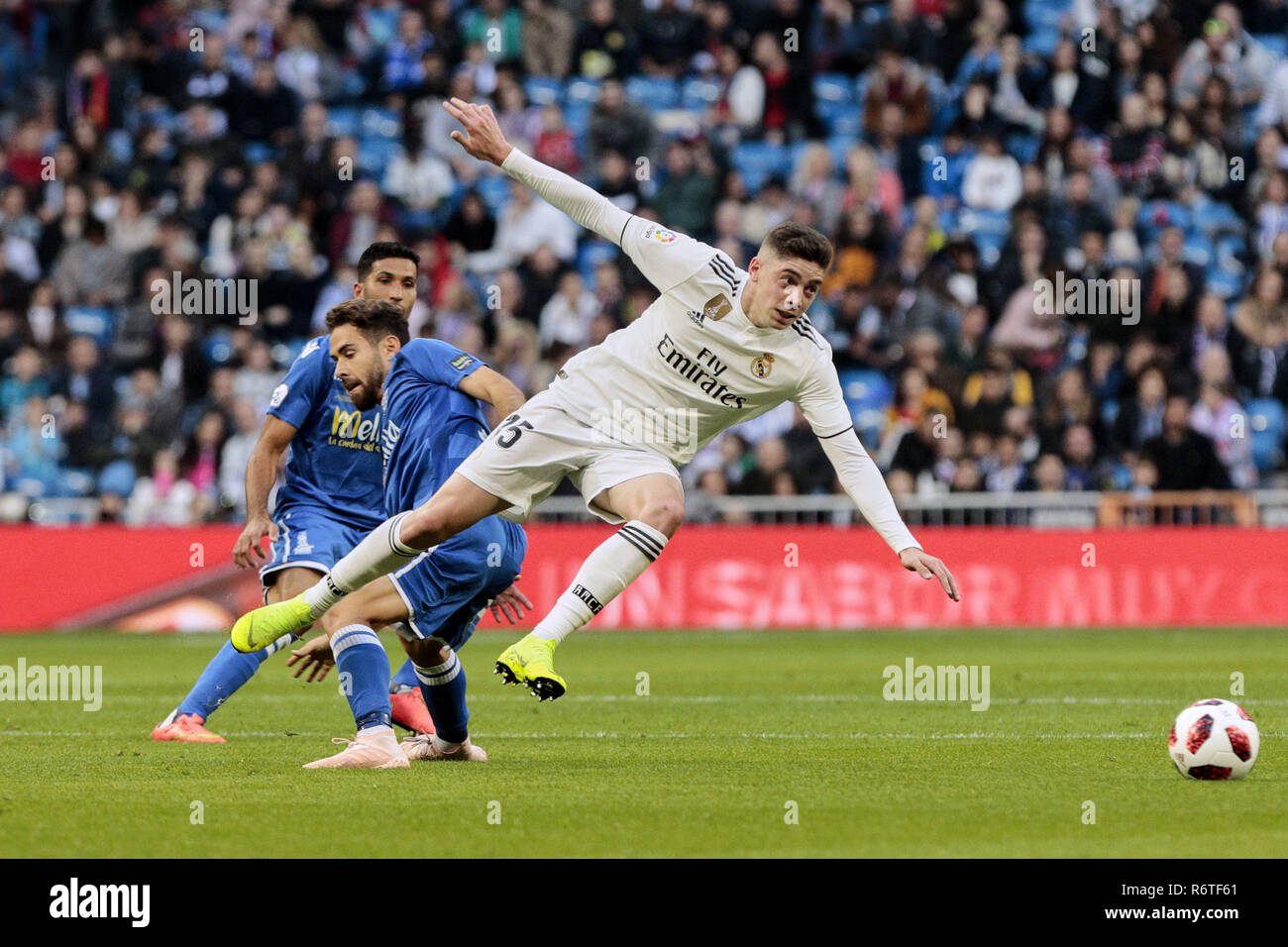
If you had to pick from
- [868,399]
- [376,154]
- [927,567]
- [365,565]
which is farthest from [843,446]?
[376,154]

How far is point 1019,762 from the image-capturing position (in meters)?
8.15

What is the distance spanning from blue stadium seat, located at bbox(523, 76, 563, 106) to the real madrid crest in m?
16.3

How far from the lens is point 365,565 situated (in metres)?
7.73

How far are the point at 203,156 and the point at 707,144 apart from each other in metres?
5.80

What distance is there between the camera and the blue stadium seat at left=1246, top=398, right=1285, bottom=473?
19.8 m

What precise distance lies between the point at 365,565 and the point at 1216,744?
3.32 meters

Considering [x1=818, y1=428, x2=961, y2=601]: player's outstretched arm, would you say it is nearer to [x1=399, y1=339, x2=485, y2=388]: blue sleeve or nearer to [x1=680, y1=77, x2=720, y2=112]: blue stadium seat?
[x1=399, y1=339, x2=485, y2=388]: blue sleeve

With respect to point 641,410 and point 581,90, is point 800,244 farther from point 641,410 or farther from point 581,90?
point 581,90

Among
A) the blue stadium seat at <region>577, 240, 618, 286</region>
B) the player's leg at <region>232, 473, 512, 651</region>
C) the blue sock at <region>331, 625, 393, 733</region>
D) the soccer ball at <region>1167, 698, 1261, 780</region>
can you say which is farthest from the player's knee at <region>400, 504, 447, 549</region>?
the blue stadium seat at <region>577, 240, 618, 286</region>

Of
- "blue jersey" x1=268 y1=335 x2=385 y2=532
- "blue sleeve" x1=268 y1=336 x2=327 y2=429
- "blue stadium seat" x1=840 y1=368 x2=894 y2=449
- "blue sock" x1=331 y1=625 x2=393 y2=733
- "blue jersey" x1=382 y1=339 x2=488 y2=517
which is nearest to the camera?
"blue sock" x1=331 y1=625 x2=393 y2=733

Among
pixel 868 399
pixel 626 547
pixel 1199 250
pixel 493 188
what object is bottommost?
pixel 626 547

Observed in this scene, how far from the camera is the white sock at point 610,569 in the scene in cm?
777

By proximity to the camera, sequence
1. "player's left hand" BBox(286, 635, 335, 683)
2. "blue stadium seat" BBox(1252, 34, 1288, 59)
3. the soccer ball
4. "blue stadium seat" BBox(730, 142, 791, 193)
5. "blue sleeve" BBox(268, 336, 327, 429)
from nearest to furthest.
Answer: the soccer ball
"player's left hand" BBox(286, 635, 335, 683)
"blue sleeve" BBox(268, 336, 327, 429)
"blue stadium seat" BBox(730, 142, 791, 193)
"blue stadium seat" BBox(1252, 34, 1288, 59)

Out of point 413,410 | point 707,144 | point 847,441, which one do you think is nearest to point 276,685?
point 413,410
